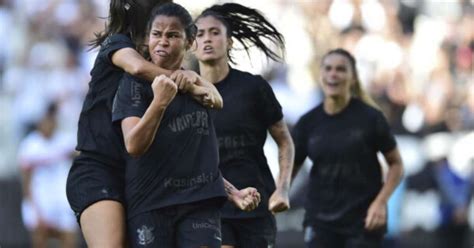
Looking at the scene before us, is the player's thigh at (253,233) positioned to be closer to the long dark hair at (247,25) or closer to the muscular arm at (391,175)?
the long dark hair at (247,25)

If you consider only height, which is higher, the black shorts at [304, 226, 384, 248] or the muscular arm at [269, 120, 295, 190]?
the muscular arm at [269, 120, 295, 190]

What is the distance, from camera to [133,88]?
21.5ft

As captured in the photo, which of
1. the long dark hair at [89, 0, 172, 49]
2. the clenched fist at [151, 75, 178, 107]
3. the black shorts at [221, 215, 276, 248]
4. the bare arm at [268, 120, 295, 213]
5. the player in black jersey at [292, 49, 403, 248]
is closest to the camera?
the clenched fist at [151, 75, 178, 107]

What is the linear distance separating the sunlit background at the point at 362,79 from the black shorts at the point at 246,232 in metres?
6.83

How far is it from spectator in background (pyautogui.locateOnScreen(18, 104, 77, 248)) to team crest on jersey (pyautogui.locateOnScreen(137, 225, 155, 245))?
932cm

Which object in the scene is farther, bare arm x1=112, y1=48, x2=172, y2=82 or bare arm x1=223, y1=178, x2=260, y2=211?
bare arm x1=223, y1=178, x2=260, y2=211

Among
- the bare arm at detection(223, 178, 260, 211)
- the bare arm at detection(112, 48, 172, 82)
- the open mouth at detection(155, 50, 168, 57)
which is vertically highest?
the open mouth at detection(155, 50, 168, 57)

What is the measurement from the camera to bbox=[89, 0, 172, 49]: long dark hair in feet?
22.7

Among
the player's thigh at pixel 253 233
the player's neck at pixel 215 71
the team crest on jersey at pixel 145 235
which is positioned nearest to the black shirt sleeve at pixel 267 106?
the player's neck at pixel 215 71

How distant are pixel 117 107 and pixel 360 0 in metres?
11.3

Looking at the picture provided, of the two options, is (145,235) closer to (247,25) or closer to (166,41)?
(166,41)

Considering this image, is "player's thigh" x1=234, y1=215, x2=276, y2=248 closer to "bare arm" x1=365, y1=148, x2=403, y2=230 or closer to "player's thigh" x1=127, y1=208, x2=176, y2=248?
"bare arm" x1=365, y1=148, x2=403, y2=230

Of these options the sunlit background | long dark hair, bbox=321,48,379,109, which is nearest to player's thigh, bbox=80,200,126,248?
long dark hair, bbox=321,48,379,109

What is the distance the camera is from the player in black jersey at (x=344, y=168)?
989 cm
